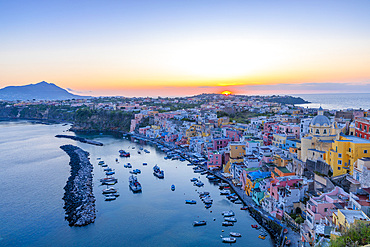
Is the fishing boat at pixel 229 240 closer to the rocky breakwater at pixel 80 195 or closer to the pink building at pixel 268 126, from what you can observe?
the rocky breakwater at pixel 80 195

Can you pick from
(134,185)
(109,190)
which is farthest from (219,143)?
(109,190)

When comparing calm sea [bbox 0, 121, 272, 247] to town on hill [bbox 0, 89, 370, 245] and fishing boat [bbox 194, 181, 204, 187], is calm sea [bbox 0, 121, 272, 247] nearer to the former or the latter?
fishing boat [bbox 194, 181, 204, 187]

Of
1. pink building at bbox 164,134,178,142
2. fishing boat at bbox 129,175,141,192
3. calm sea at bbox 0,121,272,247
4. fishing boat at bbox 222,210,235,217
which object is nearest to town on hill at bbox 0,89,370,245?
fishing boat at bbox 222,210,235,217

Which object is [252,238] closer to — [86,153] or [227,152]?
[227,152]

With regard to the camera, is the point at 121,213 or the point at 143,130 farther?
the point at 143,130

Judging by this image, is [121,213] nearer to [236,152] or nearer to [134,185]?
[134,185]

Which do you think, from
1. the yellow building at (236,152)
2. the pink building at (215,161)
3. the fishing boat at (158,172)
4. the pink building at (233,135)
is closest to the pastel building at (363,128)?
the yellow building at (236,152)

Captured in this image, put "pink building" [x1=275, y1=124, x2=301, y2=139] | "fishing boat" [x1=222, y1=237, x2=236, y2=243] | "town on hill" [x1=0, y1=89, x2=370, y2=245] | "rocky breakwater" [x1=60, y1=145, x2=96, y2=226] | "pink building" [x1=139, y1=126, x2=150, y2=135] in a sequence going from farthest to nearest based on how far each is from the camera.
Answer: "pink building" [x1=139, y1=126, x2=150, y2=135]
"pink building" [x1=275, y1=124, x2=301, y2=139]
"rocky breakwater" [x1=60, y1=145, x2=96, y2=226]
"fishing boat" [x1=222, y1=237, x2=236, y2=243]
"town on hill" [x1=0, y1=89, x2=370, y2=245]
